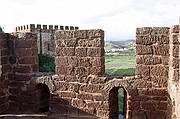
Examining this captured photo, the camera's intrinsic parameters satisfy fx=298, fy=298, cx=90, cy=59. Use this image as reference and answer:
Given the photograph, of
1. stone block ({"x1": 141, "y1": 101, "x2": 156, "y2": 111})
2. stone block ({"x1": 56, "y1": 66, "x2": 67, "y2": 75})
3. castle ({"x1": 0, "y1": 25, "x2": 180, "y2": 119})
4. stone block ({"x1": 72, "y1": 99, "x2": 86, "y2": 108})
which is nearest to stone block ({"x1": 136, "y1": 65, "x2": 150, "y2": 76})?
castle ({"x1": 0, "y1": 25, "x2": 180, "y2": 119})

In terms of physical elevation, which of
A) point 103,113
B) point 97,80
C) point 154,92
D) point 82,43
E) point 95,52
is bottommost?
point 103,113

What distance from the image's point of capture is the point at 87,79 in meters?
7.09

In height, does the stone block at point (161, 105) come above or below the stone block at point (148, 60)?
below

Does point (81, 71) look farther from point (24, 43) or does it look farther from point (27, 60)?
point (24, 43)

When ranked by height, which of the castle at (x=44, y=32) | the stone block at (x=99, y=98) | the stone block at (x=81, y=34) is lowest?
the stone block at (x=99, y=98)

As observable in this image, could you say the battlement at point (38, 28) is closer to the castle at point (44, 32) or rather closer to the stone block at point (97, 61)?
the castle at point (44, 32)

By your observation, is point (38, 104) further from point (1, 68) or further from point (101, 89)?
point (101, 89)

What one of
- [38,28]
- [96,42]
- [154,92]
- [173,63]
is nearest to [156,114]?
[154,92]

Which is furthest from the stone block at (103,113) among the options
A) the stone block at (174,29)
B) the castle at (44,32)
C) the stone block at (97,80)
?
the castle at (44,32)

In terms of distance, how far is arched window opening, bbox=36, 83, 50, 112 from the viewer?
25.9ft

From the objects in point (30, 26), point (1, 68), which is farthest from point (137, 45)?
point (30, 26)

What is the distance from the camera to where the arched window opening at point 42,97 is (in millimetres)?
7906

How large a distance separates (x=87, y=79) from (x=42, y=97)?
1.72 m

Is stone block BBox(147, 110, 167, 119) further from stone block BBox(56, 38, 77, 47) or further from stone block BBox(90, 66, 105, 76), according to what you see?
stone block BBox(56, 38, 77, 47)
